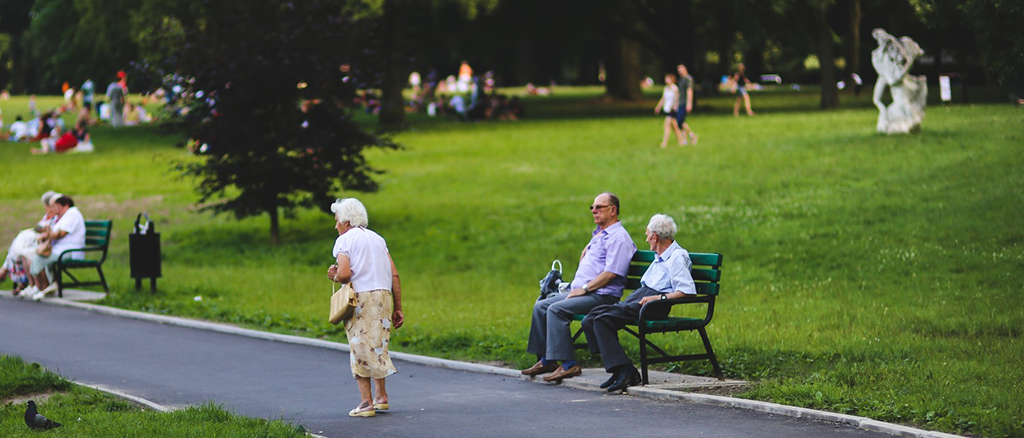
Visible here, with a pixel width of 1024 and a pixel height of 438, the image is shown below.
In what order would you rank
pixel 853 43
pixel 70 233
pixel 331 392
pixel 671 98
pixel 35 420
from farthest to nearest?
pixel 853 43, pixel 671 98, pixel 70 233, pixel 331 392, pixel 35 420

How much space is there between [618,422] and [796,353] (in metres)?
2.65

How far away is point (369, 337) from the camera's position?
9.18 m

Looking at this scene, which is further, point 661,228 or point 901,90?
point 901,90

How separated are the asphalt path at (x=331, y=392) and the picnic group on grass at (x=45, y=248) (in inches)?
122

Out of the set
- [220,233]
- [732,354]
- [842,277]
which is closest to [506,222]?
[220,233]

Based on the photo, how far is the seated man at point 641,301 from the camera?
9930 millimetres

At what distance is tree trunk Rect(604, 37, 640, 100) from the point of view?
53969mm

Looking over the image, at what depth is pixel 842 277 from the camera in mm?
16078

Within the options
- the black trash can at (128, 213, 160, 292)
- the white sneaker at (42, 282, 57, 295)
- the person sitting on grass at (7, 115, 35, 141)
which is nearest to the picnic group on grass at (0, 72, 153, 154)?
the person sitting on grass at (7, 115, 35, 141)

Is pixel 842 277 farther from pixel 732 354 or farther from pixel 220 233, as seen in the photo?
pixel 220 233

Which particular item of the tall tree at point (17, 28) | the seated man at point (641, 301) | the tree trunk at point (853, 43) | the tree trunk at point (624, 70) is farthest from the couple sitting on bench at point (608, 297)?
the tall tree at point (17, 28)

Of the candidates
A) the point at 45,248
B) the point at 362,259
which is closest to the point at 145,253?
the point at 45,248

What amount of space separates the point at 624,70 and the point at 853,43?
11.0 m

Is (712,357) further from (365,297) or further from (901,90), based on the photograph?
(901,90)
